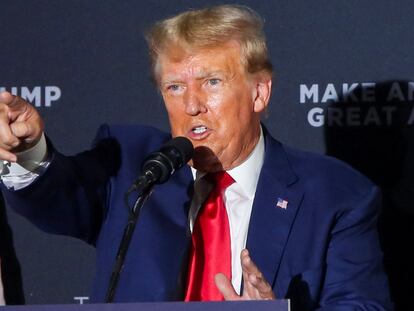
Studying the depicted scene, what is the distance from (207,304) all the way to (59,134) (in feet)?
3.57

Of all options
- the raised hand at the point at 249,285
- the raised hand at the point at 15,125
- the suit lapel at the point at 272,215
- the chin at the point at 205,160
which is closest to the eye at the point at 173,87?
the chin at the point at 205,160

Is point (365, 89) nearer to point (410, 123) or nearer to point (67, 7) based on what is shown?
point (410, 123)

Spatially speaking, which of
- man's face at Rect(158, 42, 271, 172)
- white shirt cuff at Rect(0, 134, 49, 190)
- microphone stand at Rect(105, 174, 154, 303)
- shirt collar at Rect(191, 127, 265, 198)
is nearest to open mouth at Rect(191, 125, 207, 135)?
man's face at Rect(158, 42, 271, 172)

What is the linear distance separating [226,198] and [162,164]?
18.9 inches

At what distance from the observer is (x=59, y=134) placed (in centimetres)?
244

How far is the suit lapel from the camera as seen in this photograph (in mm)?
1985

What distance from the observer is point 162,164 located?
5.32ft

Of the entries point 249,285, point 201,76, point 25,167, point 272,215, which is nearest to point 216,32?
point 201,76

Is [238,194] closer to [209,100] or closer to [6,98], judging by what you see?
[209,100]

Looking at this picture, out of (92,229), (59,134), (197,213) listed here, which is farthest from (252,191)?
(59,134)

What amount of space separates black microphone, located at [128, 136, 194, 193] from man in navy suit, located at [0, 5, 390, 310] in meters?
0.30

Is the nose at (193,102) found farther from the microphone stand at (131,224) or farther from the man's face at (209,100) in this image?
the microphone stand at (131,224)

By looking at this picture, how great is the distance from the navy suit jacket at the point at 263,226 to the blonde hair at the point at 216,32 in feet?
0.60

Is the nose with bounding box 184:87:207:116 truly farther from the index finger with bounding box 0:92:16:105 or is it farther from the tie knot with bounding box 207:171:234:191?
the index finger with bounding box 0:92:16:105
